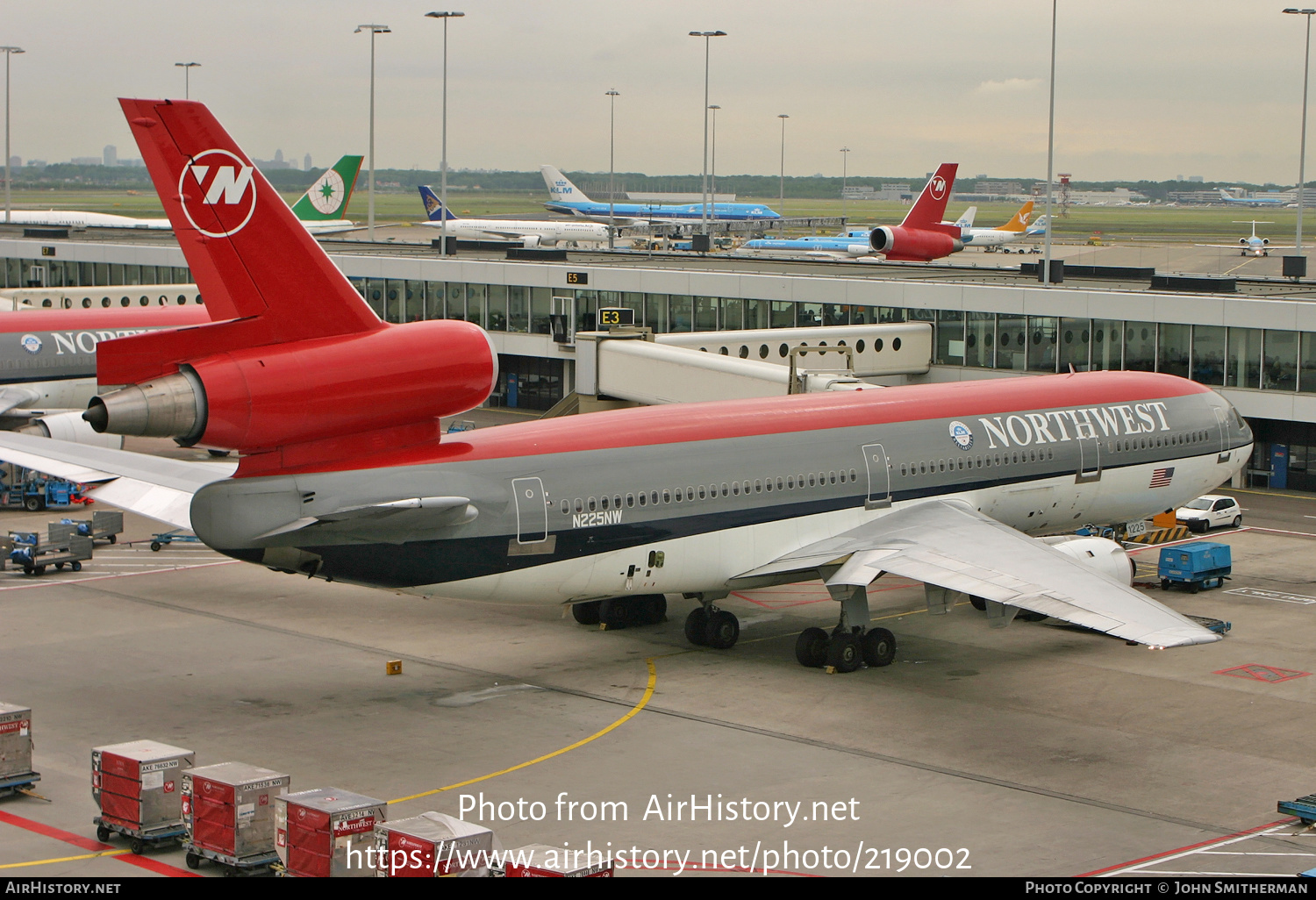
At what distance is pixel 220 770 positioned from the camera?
19.7 meters

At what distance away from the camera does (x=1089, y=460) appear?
35906 mm

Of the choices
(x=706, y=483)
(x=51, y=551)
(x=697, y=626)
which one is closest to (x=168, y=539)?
(x=51, y=551)

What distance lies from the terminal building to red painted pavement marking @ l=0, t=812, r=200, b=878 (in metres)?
34.8

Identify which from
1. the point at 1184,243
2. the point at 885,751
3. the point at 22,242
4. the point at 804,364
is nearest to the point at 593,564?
the point at 885,751

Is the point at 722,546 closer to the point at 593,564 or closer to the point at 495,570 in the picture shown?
the point at 593,564

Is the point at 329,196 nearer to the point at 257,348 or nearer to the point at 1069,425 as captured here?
the point at 1069,425

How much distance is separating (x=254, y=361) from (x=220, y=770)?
21.2 feet

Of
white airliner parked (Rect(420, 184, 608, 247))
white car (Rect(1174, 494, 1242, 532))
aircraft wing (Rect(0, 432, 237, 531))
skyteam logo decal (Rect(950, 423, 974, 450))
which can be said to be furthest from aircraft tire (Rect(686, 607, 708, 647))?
white airliner parked (Rect(420, 184, 608, 247))

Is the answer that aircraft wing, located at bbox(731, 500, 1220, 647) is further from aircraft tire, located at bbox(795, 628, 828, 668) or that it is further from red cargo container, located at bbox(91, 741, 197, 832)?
red cargo container, located at bbox(91, 741, 197, 832)

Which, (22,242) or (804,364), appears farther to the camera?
(22,242)

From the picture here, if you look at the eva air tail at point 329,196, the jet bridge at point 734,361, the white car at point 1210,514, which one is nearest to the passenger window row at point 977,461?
the jet bridge at point 734,361

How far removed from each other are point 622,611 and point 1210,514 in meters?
21.9

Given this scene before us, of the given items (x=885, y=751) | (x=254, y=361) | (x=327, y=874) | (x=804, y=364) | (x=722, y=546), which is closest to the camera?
(x=327, y=874)

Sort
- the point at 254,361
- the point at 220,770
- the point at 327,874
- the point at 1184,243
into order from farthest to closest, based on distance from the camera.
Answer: the point at 1184,243 → the point at 254,361 → the point at 220,770 → the point at 327,874
